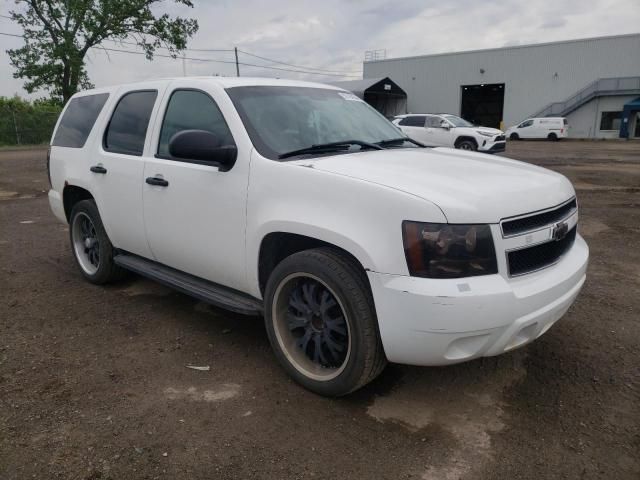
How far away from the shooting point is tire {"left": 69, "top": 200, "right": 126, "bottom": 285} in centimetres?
468

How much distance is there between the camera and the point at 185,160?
3.62m

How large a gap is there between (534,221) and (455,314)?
0.74 metres

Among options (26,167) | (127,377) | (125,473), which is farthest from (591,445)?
(26,167)

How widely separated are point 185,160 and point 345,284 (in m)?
1.65

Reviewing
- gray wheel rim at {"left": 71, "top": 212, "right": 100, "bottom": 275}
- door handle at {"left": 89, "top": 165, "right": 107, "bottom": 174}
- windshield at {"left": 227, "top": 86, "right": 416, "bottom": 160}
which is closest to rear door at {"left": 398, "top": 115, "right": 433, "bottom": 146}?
gray wheel rim at {"left": 71, "top": 212, "right": 100, "bottom": 275}

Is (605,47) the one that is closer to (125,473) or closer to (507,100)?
(507,100)

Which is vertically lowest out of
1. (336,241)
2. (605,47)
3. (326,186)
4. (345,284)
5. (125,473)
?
(125,473)

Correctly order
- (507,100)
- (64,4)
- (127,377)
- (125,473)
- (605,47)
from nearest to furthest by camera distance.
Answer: (125,473) < (127,377) < (64,4) < (605,47) < (507,100)

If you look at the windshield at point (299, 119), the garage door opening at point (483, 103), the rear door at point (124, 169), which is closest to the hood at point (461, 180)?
the windshield at point (299, 119)

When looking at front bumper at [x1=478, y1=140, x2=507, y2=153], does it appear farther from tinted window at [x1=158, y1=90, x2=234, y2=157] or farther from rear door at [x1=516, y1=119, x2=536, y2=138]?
rear door at [x1=516, y1=119, x2=536, y2=138]

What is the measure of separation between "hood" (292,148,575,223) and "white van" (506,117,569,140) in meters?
35.5

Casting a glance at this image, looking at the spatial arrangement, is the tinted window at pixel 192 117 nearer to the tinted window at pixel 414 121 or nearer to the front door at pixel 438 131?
the front door at pixel 438 131

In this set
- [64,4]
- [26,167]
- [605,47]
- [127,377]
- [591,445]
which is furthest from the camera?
[605,47]

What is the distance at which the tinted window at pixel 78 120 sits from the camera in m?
4.76
